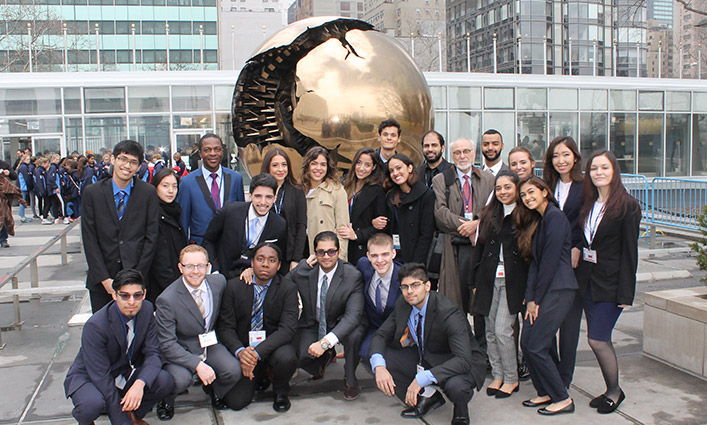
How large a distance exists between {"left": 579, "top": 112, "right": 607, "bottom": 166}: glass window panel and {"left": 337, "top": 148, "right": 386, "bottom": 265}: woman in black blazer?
62.8 ft

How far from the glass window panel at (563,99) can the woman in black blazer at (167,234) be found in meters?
19.5

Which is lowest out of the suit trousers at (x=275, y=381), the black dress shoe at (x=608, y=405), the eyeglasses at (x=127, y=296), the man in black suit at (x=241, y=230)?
the black dress shoe at (x=608, y=405)

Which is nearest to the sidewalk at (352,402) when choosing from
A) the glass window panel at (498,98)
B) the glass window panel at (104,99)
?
the glass window panel at (104,99)

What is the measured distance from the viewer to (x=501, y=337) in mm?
4172

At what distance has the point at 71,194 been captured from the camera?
15.0 metres

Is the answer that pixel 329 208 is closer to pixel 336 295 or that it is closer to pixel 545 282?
pixel 336 295

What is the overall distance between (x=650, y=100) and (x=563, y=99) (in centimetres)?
376

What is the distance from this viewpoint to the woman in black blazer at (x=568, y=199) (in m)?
4.08

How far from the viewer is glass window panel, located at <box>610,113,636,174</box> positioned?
22.4 m

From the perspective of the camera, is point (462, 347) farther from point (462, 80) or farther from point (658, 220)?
point (462, 80)

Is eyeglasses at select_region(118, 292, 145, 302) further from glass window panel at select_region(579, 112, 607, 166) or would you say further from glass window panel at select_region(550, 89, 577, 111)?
glass window panel at select_region(579, 112, 607, 166)

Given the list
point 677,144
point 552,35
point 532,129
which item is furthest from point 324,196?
point 552,35

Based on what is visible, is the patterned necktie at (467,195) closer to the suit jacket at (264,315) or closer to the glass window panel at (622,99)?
the suit jacket at (264,315)

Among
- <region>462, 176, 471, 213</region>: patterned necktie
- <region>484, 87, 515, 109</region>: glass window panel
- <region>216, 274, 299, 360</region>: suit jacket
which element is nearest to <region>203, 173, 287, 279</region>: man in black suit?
<region>216, 274, 299, 360</region>: suit jacket
